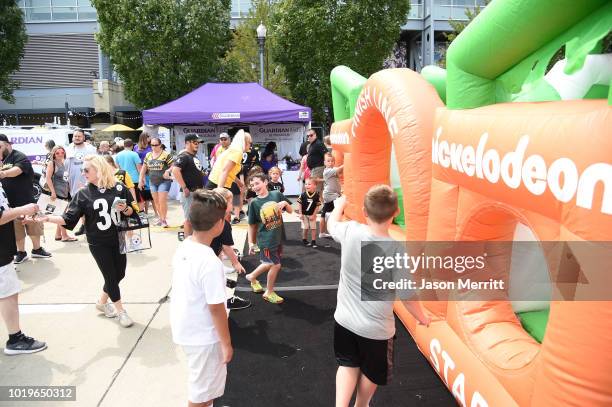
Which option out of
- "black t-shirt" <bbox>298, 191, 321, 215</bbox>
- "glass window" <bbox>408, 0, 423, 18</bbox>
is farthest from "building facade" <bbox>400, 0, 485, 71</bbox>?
"black t-shirt" <bbox>298, 191, 321, 215</bbox>

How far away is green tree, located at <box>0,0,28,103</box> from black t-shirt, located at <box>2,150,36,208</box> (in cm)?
2076

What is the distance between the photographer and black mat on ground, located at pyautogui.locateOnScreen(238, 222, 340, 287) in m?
5.31

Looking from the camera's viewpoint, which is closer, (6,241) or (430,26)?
(6,241)

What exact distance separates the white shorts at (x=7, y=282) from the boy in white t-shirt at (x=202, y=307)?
6.39ft

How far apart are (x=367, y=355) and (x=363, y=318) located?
21 centimetres

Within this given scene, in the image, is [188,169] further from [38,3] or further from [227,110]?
[38,3]

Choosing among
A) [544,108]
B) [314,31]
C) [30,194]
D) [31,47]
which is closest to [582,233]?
[544,108]

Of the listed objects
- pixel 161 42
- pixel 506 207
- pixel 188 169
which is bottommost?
pixel 506 207

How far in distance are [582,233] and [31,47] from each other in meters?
31.3

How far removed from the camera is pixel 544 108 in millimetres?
2096

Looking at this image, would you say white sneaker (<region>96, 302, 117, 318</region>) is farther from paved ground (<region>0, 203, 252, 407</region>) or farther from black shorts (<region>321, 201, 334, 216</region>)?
black shorts (<region>321, 201, 334, 216</region>)

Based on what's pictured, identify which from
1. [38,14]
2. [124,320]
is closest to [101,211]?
[124,320]

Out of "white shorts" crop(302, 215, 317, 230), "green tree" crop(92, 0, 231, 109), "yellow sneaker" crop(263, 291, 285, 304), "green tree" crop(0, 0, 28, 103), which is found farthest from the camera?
"green tree" crop(0, 0, 28, 103)

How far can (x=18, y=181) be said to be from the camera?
5.23 m
